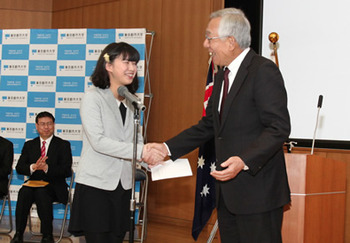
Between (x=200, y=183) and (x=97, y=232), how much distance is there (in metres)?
2.36

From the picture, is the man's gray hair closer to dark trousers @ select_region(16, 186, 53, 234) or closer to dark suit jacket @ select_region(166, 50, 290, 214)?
dark suit jacket @ select_region(166, 50, 290, 214)

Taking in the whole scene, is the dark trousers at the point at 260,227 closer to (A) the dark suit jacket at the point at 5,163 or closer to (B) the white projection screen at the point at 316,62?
(B) the white projection screen at the point at 316,62

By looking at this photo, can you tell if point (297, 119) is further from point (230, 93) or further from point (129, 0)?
point (129, 0)

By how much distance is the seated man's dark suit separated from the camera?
5.10 meters

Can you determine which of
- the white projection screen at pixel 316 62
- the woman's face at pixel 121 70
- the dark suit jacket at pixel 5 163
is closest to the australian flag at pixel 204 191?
the white projection screen at pixel 316 62

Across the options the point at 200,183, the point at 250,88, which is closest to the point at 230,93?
the point at 250,88

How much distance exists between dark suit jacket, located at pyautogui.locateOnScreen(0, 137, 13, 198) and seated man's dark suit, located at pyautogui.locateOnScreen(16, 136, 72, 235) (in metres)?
0.15

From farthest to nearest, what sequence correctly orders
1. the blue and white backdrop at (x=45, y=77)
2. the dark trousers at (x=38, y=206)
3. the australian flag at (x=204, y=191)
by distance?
the blue and white backdrop at (x=45, y=77) → the dark trousers at (x=38, y=206) → the australian flag at (x=204, y=191)

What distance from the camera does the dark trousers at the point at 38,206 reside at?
200 inches

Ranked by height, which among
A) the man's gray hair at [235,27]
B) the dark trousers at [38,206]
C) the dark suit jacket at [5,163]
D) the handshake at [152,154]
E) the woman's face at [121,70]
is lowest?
the dark trousers at [38,206]

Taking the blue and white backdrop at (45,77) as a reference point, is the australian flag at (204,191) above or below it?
below

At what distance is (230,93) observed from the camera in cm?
241

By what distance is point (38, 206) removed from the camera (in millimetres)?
5121

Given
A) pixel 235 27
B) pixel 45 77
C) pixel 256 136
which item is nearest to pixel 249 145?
pixel 256 136
